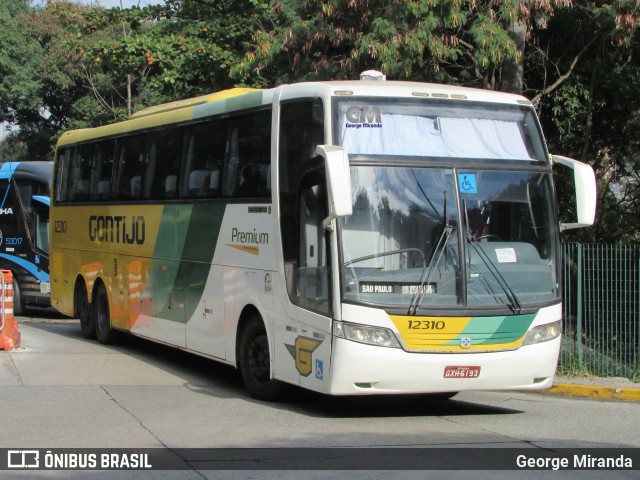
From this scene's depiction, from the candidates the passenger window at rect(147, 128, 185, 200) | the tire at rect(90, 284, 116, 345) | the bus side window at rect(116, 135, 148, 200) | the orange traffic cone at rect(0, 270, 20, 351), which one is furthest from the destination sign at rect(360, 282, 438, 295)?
the tire at rect(90, 284, 116, 345)

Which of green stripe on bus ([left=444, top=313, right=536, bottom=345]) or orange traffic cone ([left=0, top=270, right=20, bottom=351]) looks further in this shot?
orange traffic cone ([left=0, top=270, right=20, bottom=351])

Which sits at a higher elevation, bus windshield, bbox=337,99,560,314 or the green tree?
the green tree

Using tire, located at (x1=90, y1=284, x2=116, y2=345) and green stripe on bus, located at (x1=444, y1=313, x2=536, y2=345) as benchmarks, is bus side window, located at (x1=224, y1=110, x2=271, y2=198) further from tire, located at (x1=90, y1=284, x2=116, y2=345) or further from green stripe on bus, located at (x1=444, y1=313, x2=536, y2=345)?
tire, located at (x1=90, y1=284, x2=116, y2=345)

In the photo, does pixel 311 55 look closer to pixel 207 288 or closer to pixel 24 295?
pixel 207 288

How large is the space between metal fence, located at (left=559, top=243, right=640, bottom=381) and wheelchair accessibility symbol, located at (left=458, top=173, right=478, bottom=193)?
435 centimetres

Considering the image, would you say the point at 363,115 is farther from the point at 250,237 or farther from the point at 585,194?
the point at 585,194

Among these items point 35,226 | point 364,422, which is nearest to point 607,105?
point 364,422

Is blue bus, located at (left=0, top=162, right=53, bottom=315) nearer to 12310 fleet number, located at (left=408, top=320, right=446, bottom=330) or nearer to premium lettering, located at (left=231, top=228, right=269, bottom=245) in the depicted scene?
premium lettering, located at (left=231, top=228, right=269, bottom=245)

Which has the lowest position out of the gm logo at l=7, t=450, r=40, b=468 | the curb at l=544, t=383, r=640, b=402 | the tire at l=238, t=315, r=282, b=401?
the curb at l=544, t=383, r=640, b=402

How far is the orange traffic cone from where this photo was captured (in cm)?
1449

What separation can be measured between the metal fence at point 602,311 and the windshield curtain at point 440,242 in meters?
3.71

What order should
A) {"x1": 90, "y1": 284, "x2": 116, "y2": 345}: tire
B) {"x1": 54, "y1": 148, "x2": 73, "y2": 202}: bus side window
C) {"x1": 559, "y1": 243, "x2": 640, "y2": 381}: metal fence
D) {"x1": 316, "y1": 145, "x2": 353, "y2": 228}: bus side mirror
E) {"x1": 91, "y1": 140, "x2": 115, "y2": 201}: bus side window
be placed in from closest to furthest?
{"x1": 316, "y1": 145, "x2": 353, "y2": 228}: bus side mirror < {"x1": 559, "y1": 243, "x2": 640, "y2": 381}: metal fence < {"x1": 91, "y1": 140, "x2": 115, "y2": 201}: bus side window < {"x1": 90, "y1": 284, "x2": 116, "y2": 345}: tire < {"x1": 54, "y1": 148, "x2": 73, "y2": 202}: bus side window

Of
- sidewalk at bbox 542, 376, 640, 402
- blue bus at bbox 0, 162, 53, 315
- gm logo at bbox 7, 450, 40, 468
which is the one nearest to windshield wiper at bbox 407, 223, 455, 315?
gm logo at bbox 7, 450, 40, 468

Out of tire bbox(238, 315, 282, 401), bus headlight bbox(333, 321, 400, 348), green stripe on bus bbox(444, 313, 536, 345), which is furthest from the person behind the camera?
tire bbox(238, 315, 282, 401)
